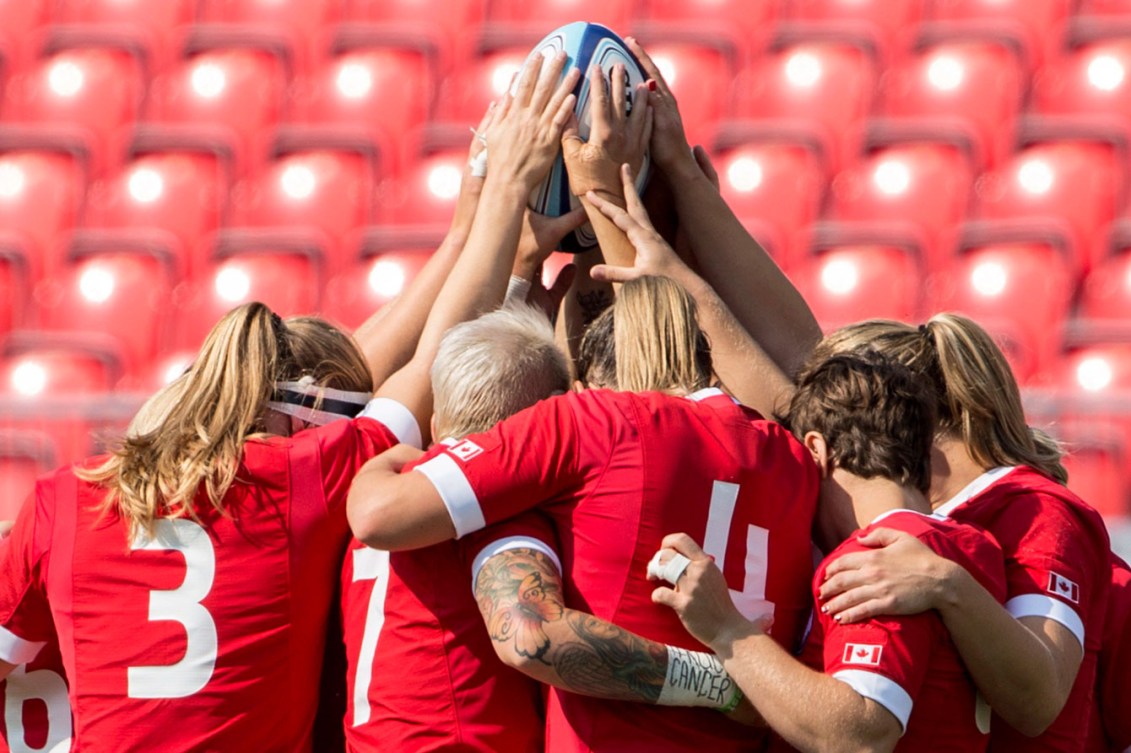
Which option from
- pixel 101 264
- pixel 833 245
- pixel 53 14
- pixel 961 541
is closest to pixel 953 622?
pixel 961 541

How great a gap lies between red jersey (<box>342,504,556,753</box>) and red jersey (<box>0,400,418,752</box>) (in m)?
0.20

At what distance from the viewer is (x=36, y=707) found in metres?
3.04

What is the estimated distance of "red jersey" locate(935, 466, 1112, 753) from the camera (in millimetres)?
2508

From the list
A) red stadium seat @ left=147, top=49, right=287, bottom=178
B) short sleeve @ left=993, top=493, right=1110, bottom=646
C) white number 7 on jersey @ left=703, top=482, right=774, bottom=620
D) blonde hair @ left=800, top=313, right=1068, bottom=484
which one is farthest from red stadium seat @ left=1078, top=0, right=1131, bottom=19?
white number 7 on jersey @ left=703, top=482, right=774, bottom=620

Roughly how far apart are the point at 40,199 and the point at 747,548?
24.1ft

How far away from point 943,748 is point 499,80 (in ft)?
22.7

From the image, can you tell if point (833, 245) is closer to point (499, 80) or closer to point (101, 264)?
point (499, 80)

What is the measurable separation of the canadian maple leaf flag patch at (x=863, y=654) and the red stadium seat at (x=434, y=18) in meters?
7.32

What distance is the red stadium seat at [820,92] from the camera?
27.0ft

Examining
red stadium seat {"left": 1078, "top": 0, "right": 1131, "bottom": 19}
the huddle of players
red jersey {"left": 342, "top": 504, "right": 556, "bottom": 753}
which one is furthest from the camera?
red stadium seat {"left": 1078, "top": 0, "right": 1131, "bottom": 19}

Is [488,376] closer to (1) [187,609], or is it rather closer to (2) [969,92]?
(1) [187,609]

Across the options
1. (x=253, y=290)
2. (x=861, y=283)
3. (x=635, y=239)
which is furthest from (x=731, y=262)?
(x=253, y=290)

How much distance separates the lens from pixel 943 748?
2.36m

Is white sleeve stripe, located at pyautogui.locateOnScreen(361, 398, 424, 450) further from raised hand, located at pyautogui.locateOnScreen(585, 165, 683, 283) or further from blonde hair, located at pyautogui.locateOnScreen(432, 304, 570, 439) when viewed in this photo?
raised hand, located at pyautogui.locateOnScreen(585, 165, 683, 283)
